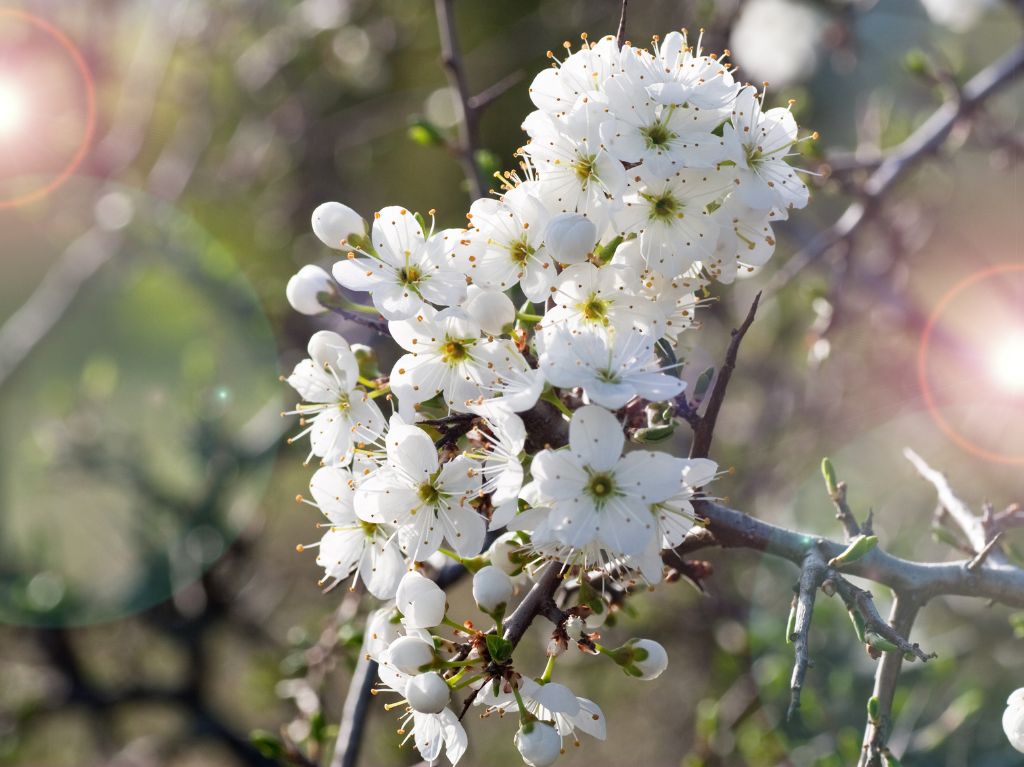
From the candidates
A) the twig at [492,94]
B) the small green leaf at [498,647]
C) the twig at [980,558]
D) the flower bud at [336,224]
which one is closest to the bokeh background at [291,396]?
the twig at [492,94]

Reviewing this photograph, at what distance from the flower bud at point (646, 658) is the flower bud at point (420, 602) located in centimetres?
37

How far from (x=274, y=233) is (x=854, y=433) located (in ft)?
13.1

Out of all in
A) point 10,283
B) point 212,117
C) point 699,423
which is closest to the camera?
point 699,423

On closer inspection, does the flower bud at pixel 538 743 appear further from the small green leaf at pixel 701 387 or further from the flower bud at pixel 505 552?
the small green leaf at pixel 701 387

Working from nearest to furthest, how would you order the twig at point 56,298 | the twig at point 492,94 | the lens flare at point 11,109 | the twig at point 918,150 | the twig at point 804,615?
the twig at point 804,615, the twig at point 492,94, the twig at point 918,150, the twig at point 56,298, the lens flare at point 11,109

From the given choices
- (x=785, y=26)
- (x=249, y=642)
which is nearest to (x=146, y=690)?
(x=249, y=642)

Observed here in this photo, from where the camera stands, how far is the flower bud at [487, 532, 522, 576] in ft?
5.30

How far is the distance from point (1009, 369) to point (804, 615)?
2665 mm

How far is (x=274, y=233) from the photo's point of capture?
249 inches

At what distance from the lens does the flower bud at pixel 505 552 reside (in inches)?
63.6

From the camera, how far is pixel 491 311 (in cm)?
148

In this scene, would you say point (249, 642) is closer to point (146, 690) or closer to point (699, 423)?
point (146, 690)

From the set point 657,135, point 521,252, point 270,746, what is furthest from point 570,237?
point 270,746

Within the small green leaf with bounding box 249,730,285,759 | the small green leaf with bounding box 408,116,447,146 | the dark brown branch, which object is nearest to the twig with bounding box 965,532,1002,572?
the dark brown branch
